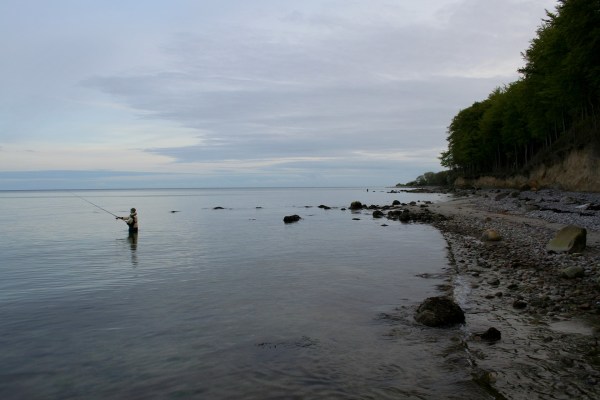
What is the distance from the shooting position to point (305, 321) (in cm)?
1047

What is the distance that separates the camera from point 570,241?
15.3m

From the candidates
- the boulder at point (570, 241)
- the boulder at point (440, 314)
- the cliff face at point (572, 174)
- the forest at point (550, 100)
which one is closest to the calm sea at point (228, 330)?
the boulder at point (440, 314)

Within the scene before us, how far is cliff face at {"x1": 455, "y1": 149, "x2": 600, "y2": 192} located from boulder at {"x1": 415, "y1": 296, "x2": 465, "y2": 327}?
128ft

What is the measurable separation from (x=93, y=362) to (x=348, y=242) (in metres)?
19.4

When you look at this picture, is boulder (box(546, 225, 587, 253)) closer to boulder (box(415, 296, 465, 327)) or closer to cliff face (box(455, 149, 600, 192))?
boulder (box(415, 296, 465, 327))

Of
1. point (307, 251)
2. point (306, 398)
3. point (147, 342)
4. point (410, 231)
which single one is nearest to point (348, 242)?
point (307, 251)

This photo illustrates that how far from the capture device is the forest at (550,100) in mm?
30969

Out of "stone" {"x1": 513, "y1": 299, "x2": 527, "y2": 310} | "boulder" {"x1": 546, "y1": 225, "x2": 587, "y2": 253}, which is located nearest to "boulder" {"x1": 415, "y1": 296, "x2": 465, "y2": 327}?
"stone" {"x1": 513, "y1": 299, "x2": 527, "y2": 310}

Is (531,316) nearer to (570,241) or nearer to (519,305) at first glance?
(519,305)

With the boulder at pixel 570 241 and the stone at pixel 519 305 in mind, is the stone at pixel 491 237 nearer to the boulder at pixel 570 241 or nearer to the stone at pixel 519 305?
the boulder at pixel 570 241

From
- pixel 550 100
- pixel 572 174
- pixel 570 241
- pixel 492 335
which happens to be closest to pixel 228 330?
pixel 492 335

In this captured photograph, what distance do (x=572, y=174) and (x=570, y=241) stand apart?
3696cm

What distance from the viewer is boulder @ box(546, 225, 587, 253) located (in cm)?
1509

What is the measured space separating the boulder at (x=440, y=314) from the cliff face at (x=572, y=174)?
128 ft
